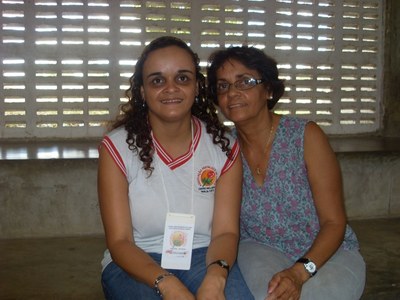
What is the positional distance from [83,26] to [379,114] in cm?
330

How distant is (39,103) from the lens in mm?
4336

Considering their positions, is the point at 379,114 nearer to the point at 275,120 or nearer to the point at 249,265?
the point at 275,120

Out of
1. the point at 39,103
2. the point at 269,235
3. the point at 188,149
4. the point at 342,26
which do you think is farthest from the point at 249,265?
the point at 342,26

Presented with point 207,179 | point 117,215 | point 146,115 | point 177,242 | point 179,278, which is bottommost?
point 179,278

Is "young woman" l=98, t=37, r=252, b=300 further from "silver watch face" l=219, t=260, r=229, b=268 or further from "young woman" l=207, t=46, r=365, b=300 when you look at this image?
"young woman" l=207, t=46, r=365, b=300

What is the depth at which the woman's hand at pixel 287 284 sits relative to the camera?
1566 mm

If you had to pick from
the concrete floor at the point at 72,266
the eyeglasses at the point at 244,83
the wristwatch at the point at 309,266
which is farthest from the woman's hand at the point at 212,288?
the concrete floor at the point at 72,266

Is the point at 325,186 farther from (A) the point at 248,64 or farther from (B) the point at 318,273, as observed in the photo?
(A) the point at 248,64

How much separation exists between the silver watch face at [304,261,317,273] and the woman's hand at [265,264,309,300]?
0.03 meters

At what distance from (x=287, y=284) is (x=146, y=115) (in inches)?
33.1

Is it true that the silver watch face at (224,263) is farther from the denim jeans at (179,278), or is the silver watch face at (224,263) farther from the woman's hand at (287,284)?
the woman's hand at (287,284)

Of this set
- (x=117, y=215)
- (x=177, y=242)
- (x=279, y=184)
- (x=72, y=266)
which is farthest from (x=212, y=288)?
(x=72, y=266)

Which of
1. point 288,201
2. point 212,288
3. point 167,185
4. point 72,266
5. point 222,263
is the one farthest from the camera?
point 72,266

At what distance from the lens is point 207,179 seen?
5.83 feet
